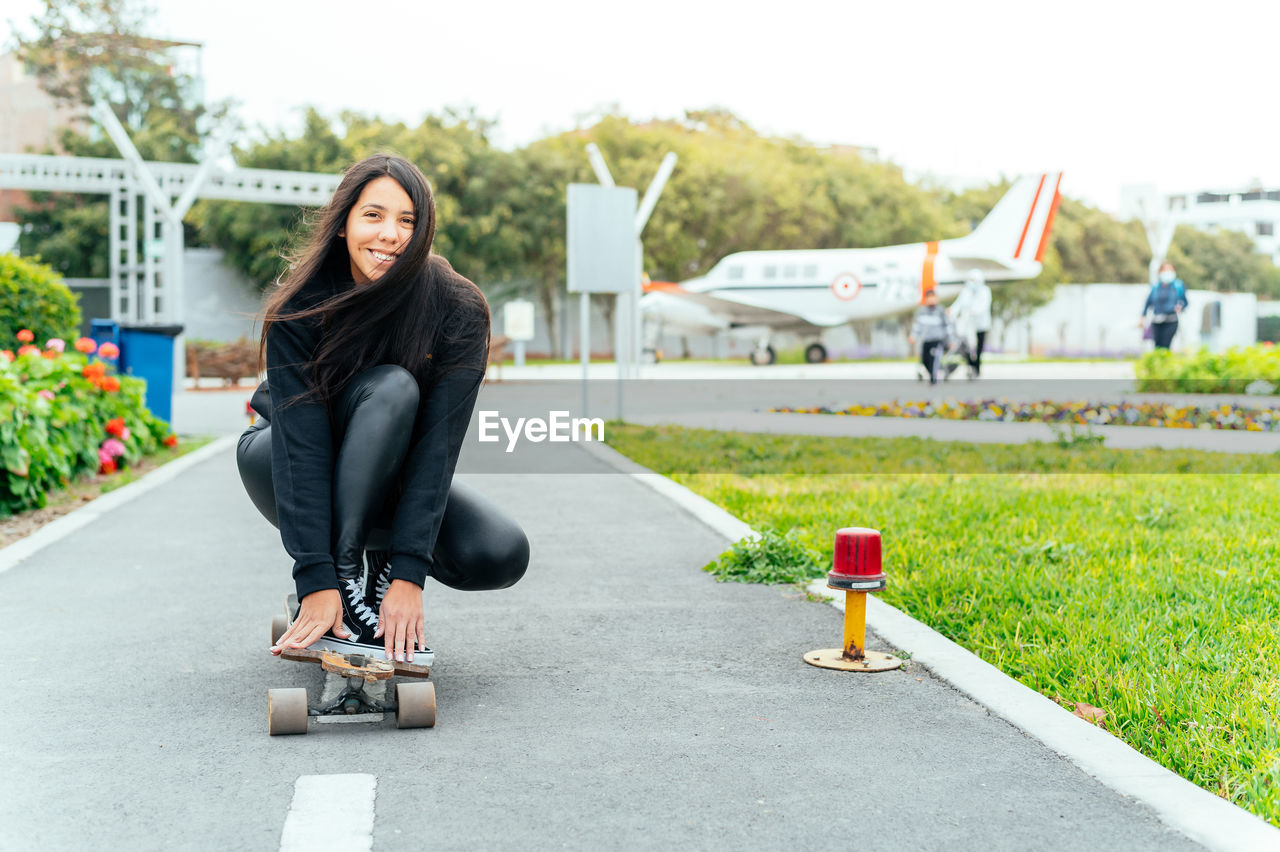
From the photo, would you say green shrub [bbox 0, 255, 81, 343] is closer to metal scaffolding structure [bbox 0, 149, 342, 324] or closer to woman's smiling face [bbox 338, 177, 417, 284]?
woman's smiling face [bbox 338, 177, 417, 284]

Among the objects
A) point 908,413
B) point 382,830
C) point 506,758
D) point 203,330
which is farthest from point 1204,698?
point 203,330

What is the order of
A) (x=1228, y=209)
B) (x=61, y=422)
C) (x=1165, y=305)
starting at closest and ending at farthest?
(x=61, y=422), (x=1165, y=305), (x=1228, y=209)

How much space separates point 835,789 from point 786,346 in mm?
45726

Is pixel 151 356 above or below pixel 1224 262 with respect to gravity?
below

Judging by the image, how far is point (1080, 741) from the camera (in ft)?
9.95

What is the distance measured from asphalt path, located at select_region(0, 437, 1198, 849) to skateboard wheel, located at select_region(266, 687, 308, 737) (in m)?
0.04

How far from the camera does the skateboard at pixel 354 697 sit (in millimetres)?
3053

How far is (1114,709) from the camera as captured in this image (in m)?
3.28

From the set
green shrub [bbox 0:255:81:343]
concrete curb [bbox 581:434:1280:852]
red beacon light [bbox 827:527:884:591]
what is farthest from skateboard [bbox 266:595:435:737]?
green shrub [bbox 0:255:81:343]

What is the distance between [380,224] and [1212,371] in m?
15.6

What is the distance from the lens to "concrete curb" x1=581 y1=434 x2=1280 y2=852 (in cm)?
248

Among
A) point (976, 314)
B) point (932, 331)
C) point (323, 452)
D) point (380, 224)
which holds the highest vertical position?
point (976, 314)

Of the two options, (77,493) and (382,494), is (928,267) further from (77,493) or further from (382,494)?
(382,494)

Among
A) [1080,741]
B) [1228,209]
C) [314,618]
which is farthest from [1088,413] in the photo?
[1228,209]
